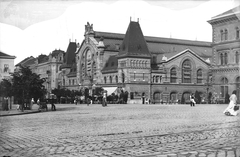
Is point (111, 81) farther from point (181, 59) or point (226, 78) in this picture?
point (226, 78)

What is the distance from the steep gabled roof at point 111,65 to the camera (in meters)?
71.3

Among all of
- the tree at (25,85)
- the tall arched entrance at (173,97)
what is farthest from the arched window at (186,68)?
the tree at (25,85)

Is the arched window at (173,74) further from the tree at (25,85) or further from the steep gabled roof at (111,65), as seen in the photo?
the tree at (25,85)

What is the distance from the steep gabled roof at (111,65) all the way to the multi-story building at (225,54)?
23.6m

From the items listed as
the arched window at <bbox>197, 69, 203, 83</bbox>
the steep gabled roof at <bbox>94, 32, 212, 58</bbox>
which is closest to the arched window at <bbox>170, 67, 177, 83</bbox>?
the arched window at <bbox>197, 69, 203, 83</bbox>

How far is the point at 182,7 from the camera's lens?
11.2 meters

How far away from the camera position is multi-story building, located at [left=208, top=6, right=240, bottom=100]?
44625mm

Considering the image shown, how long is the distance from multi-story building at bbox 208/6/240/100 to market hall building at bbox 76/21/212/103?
419cm

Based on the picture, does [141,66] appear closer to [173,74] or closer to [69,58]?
[173,74]

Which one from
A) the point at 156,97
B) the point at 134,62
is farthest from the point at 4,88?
the point at 134,62

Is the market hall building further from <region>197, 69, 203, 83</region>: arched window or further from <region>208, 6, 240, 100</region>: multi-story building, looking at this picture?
<region>208, 6, 240, 100</region>: multi-story building

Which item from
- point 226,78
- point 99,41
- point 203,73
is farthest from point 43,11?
point 99,41

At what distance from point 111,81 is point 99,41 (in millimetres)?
9019

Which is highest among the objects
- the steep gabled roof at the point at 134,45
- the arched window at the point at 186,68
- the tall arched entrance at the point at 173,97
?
the steep gabled roof at the point at 134,45
